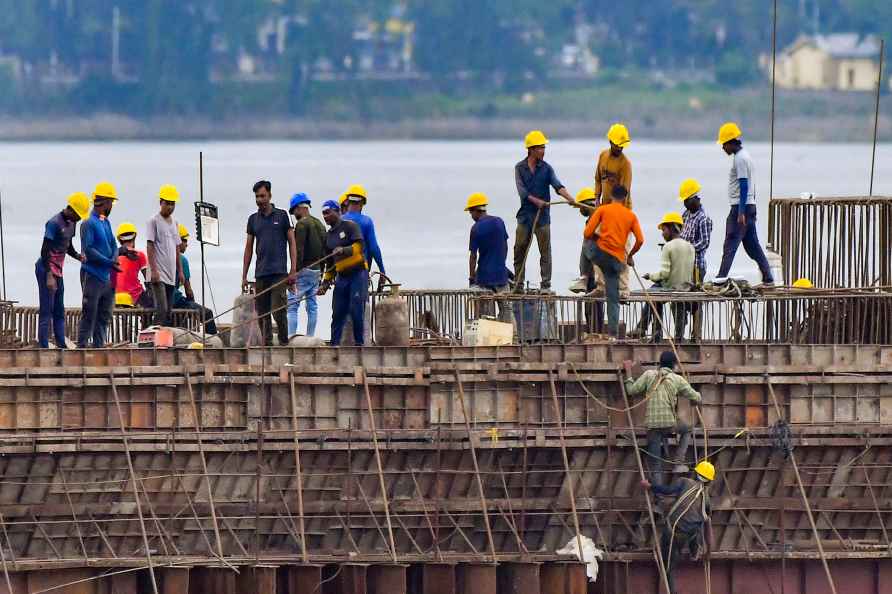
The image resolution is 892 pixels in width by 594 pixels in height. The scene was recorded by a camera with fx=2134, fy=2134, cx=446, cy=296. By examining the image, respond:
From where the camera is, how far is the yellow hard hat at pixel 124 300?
101 ft

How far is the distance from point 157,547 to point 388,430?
9.88 ft

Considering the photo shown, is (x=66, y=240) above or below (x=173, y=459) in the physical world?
above

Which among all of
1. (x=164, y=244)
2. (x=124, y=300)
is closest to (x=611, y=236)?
(x=164, y=244)

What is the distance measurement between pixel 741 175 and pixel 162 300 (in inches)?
309

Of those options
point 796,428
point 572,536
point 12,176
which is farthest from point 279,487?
point 12,176

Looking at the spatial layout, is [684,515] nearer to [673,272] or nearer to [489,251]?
[673,272]

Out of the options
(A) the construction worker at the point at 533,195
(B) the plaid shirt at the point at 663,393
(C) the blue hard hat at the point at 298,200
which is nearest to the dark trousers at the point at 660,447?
(B) the plaid shirt at the point at 663,393

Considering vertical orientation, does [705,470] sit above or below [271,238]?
below

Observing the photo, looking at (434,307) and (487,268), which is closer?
(487,268)

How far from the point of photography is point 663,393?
81.0 feet

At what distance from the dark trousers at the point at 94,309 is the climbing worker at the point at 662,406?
6711 millimetres

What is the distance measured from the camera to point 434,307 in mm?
32875

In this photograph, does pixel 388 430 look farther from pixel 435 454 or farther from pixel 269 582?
pixel 269 582

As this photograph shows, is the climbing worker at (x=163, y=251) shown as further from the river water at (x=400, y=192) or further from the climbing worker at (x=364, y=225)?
the river water at (x=400, y=192)
